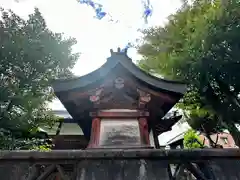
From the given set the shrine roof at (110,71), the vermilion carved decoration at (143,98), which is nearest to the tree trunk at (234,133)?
the shrine roof at (110,71)

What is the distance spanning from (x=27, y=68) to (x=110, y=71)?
9.95 feet

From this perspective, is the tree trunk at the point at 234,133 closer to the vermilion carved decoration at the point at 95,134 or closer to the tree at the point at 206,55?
the tree at the point at 206,55

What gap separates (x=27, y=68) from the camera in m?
6.56

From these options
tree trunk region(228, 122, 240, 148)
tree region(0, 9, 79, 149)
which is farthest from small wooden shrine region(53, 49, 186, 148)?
tree trunk region(228, 122, 240, 148)

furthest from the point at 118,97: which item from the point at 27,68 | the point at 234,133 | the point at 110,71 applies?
the point at 234,133

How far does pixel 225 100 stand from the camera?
6.50 m

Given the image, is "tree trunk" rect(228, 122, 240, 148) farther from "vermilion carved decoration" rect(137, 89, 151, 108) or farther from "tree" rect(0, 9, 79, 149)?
"tree" rect(0, 9, 79, 149)

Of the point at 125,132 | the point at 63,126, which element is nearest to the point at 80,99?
the point at 125,132

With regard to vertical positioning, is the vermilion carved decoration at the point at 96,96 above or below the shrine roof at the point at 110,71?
below

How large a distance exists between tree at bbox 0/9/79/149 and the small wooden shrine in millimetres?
1840

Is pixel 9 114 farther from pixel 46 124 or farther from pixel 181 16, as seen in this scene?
pixel 181 16

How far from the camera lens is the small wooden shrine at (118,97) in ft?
15.5

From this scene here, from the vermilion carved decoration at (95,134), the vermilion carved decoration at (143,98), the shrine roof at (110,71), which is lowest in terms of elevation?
the vermilion carved decoration at (95,134)

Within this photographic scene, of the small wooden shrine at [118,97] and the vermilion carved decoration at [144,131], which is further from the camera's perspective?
the small wooden shrine at [118,97]
